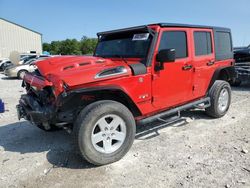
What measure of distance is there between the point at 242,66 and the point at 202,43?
202 inches

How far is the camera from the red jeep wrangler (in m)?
3.30

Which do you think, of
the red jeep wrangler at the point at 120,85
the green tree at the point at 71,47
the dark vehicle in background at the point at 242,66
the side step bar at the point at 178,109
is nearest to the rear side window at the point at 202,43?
the red jeep wrangler at the point at 120,85

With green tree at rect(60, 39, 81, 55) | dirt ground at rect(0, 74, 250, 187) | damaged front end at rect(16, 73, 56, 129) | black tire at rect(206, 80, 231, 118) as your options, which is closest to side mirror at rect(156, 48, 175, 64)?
dirt ground at rect(0, 74, 250, 187)

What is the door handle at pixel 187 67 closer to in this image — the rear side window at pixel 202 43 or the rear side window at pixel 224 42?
the rear side window at pixel 202 43

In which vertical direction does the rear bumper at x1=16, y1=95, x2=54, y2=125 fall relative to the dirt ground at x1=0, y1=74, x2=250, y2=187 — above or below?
above

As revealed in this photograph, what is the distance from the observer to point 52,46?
75562mm

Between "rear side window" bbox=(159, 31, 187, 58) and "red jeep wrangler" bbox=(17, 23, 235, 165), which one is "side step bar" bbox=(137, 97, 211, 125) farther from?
"rear side window" bbox=(159, 31, 187, 58)

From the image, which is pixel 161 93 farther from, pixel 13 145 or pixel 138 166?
pixel 13 145

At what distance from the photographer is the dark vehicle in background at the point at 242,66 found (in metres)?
8.88

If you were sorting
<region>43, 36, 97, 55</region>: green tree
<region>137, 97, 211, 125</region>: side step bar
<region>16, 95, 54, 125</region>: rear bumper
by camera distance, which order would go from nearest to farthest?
<region>16, 95, 54, 125</region>: rear bumper < <region>137, 97, 211, 125</region>: side step bar < <region>43, 36, 97, 55</region>: green tree

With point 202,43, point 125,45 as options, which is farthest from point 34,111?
point 202,43

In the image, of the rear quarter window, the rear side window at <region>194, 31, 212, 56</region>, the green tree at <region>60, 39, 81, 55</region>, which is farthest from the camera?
the green tree at <region>60, 39, 81, 55</region>

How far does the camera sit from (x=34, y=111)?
3.48 m

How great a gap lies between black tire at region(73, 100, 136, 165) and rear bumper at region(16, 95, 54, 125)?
17.8 inches
